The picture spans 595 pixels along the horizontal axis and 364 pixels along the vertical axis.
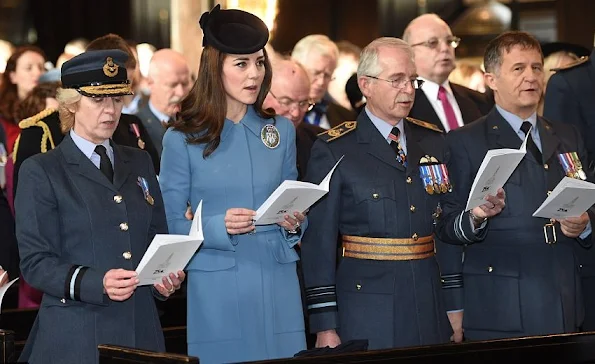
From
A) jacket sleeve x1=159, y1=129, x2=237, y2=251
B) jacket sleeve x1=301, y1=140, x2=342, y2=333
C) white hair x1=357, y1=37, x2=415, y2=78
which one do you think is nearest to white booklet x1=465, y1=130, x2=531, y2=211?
jacket sleeve x1=301, y1=140, x2=342, y2=333

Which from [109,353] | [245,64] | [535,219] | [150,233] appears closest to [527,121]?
[535,219]

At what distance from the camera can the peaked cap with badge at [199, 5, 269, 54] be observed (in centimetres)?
445

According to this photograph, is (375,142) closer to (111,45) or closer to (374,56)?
(374,56)

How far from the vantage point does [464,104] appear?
6434 millimetres

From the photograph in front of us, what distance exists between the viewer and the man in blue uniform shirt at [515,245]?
4895 millimetres

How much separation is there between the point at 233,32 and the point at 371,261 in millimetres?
1023

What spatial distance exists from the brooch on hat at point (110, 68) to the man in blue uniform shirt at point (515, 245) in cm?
149

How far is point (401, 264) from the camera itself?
182 inches

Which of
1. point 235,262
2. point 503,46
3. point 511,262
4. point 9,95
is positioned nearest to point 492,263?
point 511,262

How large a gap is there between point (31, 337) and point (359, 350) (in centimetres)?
112

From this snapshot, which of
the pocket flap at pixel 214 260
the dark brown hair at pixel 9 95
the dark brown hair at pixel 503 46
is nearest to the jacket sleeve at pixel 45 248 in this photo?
the pocket flap at pixel 214 260

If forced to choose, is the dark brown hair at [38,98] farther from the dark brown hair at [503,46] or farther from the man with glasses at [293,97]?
the dark brown hair at [503,46]

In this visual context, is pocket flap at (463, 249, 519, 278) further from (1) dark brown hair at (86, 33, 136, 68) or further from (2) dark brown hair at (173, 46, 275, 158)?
(1) dark brown hair at (86, 33, 136, 68)

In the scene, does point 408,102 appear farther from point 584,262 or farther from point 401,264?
point 584,262
